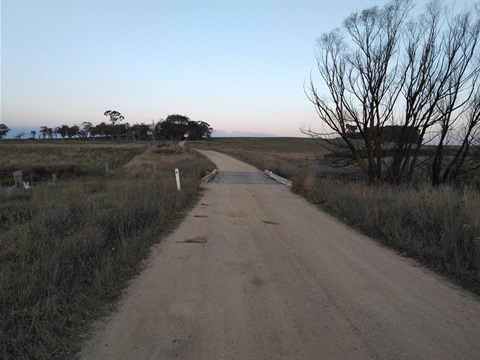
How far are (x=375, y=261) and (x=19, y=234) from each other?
20.9 feet

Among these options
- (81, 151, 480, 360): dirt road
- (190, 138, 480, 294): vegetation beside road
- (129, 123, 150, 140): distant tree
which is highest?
(129, 123, 150, 140): distant tree

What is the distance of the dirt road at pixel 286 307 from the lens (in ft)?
11.1

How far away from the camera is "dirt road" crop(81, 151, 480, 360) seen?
3387mm

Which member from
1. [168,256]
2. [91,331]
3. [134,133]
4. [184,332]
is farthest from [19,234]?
[134,133]

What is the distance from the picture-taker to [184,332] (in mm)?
3643

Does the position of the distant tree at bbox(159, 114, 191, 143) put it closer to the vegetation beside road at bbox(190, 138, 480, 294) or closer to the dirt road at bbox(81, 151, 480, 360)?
the vegetation beside road at bbox(190, 138, 480, 294)

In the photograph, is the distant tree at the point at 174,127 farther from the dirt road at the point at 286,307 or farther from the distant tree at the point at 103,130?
the dirt road at the point at 286,307

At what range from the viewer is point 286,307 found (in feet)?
14.0

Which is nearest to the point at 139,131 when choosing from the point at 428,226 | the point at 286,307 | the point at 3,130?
the point at 3,130

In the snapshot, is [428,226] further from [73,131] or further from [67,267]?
[73,131]

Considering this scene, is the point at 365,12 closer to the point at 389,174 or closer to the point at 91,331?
the point at 389,174

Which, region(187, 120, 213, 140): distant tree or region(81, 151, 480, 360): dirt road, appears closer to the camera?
region(81, 151, 480, 360): dirt road

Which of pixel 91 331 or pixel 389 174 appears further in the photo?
pixel 389 174

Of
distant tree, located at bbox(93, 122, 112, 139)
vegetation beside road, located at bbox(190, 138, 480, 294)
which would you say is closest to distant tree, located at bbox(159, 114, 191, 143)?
distant tree, located at bbox(93, 122, 112, 139)
